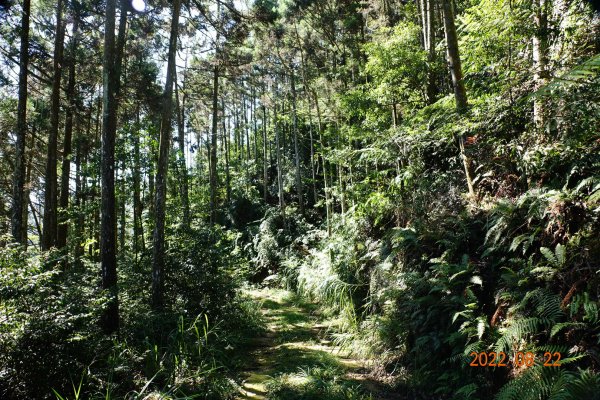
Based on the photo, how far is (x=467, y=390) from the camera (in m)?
3.65

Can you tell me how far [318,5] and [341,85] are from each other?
3129mm

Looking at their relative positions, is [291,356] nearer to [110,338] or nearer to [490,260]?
[110,338]

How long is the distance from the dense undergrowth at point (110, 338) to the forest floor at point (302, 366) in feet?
1.30

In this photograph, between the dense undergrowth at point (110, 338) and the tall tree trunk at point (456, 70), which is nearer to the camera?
the dense undergrowth at point (110, 338)

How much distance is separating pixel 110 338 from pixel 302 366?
2.76m

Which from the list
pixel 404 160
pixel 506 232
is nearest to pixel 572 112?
pixel 506 232

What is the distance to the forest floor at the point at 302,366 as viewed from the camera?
4.52 metres

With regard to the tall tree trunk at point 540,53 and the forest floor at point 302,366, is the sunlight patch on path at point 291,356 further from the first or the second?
the tall tree trunk at point 540,53

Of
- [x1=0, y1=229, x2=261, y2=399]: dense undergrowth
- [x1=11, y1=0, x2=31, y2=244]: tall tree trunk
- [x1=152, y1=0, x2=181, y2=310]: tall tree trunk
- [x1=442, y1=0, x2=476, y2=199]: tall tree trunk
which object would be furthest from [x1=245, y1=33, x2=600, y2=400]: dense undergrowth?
[x1=11, y1=0, x2=31, y2=244]: tall tree trunk

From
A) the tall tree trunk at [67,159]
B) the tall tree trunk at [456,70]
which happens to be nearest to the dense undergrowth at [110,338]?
the tall tree trunk at [67,159]

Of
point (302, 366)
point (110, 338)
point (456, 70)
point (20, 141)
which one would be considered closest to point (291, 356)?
point (302, 366)

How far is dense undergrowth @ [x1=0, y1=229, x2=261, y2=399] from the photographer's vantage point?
3.66 meters

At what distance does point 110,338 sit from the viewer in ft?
15.6

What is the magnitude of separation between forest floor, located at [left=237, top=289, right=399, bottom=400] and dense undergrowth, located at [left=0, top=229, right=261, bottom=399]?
0.40 m
